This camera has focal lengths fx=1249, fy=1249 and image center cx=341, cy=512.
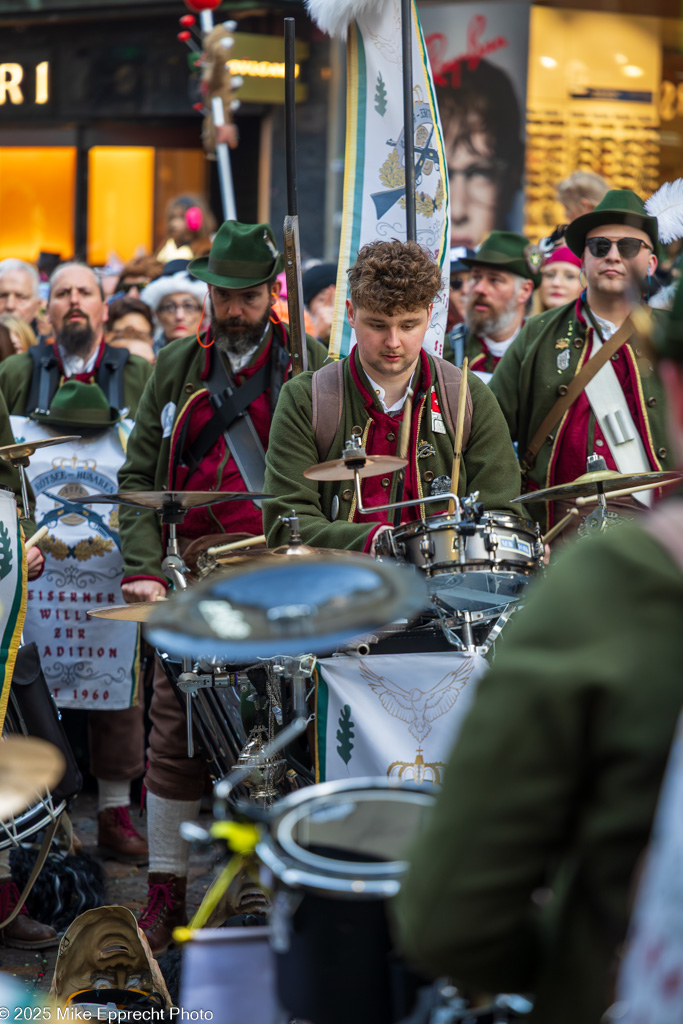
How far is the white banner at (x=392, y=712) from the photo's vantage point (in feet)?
11.4

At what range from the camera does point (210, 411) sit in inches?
195

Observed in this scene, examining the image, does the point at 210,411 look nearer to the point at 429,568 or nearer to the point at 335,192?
the point at 429,568

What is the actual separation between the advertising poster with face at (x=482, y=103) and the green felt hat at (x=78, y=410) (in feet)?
27.8

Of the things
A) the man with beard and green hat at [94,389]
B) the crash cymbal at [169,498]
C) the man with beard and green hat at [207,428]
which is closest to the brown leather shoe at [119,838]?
the man with beard and green hat at [94,389]

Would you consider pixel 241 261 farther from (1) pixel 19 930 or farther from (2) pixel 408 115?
(1) pixel 19 930

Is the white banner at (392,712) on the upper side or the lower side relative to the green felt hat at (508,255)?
lower

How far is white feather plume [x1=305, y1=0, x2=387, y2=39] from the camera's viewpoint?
497 centimetres

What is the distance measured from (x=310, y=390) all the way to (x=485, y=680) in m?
2.75

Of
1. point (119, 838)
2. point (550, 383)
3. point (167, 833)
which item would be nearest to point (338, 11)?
point (550, 383)

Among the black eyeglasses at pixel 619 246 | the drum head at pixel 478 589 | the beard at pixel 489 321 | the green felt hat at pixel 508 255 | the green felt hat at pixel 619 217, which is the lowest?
the drum head at pixel 478 589

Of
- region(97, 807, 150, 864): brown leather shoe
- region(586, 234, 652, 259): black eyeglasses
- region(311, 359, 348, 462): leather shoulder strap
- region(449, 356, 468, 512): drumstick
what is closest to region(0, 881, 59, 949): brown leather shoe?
region(97, 807, 150, 864): brown leather shoe

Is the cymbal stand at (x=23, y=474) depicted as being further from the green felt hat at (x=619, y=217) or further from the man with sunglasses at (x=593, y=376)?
the green felt hat at (x=619, y=217)

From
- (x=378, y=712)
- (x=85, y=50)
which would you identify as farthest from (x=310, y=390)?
(x=85, y=50)

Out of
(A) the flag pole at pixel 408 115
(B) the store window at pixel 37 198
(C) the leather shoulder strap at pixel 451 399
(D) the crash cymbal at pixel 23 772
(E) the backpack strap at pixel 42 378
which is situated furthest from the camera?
(B) the store window at pixel 37 198
